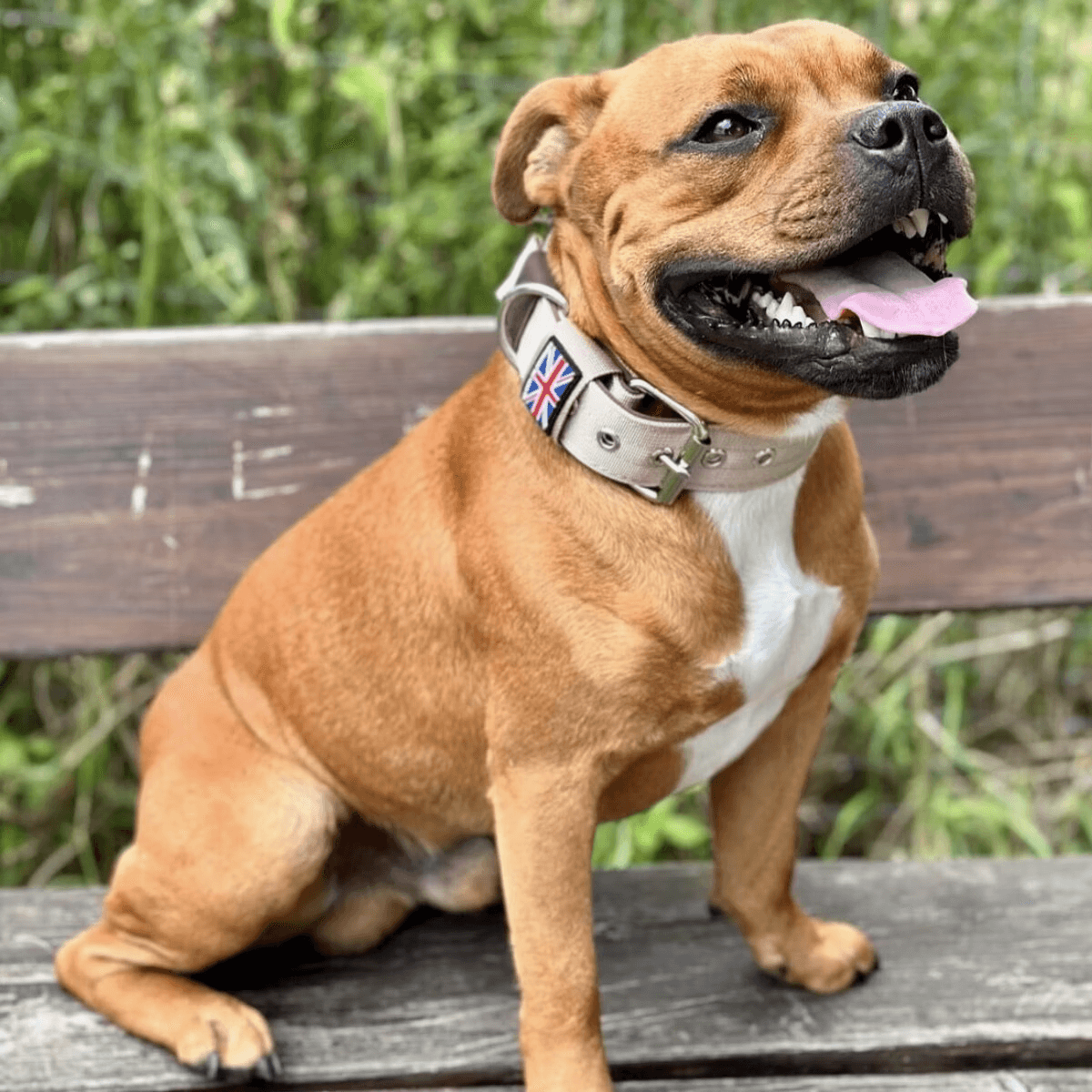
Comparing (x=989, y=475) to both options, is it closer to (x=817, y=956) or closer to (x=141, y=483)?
(x=817, y=956)

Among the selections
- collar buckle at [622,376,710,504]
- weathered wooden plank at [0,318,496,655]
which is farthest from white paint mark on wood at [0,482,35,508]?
collar buckle at [622,376,710,504]

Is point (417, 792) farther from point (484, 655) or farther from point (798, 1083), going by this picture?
point (798, 1083)

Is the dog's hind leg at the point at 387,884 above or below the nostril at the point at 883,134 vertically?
below

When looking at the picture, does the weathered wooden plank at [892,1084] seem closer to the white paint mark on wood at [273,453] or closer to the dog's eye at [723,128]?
the white paint mark on wood at [273,453]

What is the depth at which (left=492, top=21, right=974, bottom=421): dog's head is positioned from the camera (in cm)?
138

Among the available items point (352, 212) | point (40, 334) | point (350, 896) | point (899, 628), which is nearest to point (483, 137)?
point (352, 212)

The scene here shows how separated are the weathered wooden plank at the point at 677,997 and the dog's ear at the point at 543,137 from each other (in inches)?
38.8

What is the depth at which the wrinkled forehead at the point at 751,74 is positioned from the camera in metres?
1.45

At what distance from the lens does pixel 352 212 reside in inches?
107

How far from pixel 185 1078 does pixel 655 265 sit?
1100 mm

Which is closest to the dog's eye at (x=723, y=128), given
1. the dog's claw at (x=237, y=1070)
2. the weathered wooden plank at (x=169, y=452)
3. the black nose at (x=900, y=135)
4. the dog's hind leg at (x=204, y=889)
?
the black nose at (x=900, y=135)

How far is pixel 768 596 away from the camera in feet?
5.22

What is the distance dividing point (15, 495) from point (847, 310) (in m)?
1.33

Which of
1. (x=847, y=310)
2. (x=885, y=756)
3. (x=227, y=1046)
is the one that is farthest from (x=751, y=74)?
(x=885, y=756)
